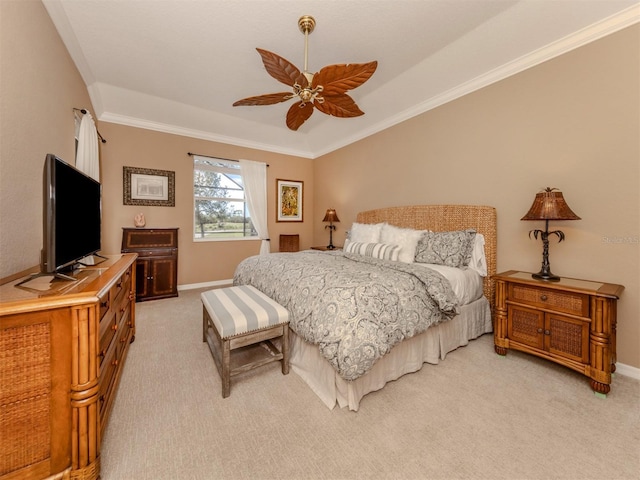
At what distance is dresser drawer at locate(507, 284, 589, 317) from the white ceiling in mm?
2170

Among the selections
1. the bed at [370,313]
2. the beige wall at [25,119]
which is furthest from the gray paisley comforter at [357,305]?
the beige wall at [25,119]

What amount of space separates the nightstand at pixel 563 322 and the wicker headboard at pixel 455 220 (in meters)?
0.31

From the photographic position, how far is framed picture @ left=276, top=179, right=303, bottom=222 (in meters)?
5.58

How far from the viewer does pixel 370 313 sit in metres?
1.67

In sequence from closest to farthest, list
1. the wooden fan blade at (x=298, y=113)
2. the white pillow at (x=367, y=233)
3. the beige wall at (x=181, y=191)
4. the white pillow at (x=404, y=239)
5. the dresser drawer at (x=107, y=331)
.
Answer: the dresser drawer at (x=107, y=331)
the wooden fan blade at (x=298, y=113)
the white pillow at (x=404, y=239)
the white pillow at (x=367, y=233)
the beige wall at (x=181, y=191)

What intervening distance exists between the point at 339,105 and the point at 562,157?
212cm

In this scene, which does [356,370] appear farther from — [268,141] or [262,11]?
[268,141]

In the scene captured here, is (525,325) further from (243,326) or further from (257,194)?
(257,194)

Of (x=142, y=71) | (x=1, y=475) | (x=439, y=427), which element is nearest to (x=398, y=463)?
(x=439, y=427)

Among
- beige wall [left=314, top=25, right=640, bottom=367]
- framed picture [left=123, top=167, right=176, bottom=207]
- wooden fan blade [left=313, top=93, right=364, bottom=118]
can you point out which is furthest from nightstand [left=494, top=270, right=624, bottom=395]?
framed picture [left=123, top=167, right=176, bottom=207]

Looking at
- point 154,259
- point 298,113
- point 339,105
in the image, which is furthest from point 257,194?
point 339,105

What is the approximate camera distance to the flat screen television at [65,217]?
1.25 meters

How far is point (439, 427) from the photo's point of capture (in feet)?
4.97

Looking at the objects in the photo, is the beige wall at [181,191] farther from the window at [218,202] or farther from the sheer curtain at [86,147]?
the sheer curtain at [86,147]
